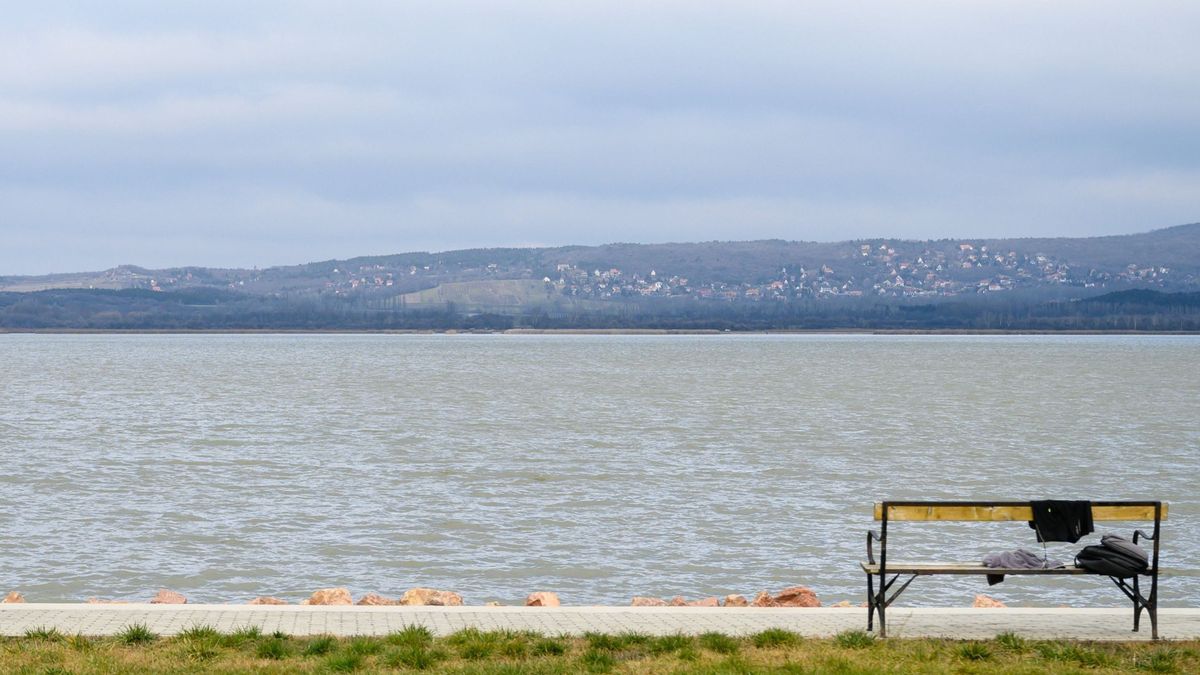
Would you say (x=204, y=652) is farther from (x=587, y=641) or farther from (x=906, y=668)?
(x=906, y=668)

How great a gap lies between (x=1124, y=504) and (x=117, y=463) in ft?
85.6

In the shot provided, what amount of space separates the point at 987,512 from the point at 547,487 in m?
17.8

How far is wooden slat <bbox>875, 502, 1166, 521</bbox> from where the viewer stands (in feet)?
29.2

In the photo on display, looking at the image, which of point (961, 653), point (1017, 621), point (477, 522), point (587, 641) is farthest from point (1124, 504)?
point (477, 522)

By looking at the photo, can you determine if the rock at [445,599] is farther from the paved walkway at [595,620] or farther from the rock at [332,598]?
the paved walkway at [595,620]

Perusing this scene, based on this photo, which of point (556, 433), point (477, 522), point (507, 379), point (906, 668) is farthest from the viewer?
point (507, 379)

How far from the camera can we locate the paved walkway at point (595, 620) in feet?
29.0

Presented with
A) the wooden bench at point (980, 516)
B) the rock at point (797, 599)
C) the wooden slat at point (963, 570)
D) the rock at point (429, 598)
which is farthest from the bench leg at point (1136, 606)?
the rock at point (429, 598)

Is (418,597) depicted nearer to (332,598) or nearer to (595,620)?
(332,598)

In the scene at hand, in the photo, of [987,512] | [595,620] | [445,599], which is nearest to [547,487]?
[445,599]

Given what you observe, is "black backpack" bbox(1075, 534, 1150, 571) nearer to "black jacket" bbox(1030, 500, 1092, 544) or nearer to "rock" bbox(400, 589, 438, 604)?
"black jacket" bbox(1030, 500, 1092, 544)

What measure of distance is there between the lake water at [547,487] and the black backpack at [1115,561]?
17.8 feet

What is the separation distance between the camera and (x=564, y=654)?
26.6 ft

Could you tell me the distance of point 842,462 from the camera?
3191 cm
